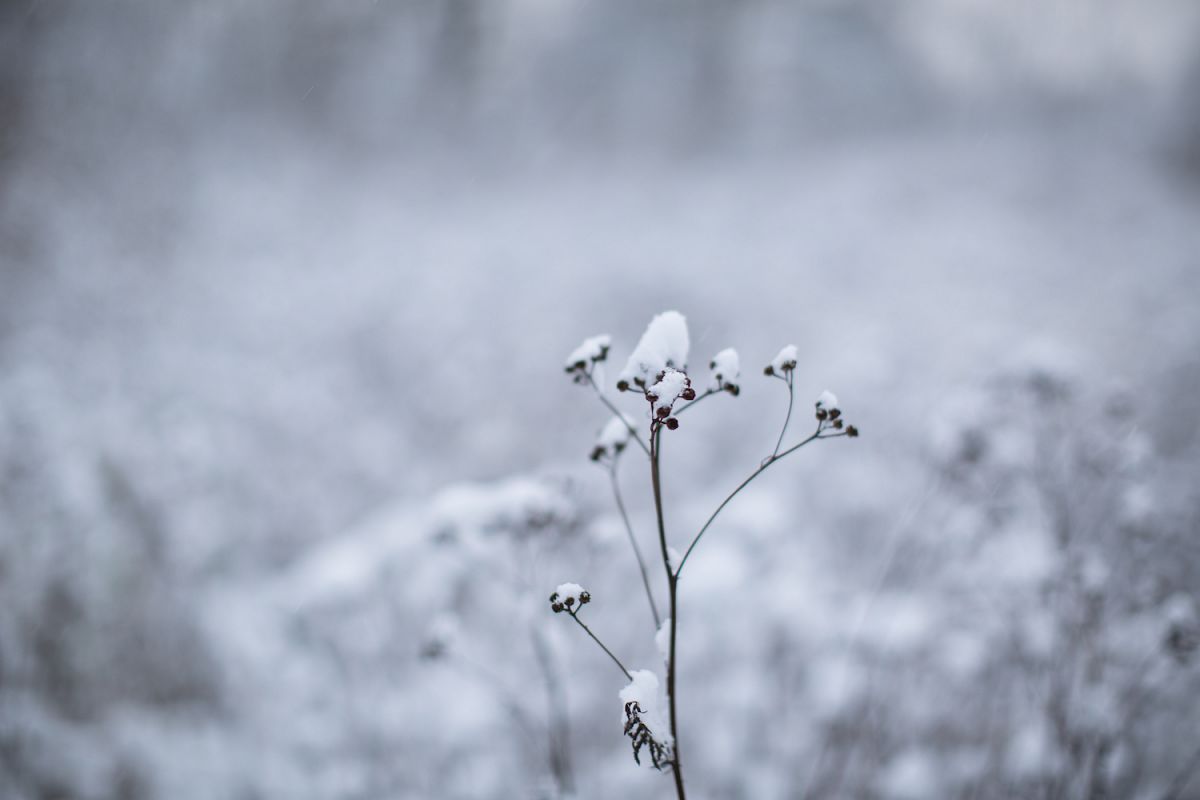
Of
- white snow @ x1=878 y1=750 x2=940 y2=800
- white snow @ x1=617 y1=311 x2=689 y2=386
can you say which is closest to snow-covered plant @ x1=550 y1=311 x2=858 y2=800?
white snow @ x1=617 y1=311 x2=689 y2=386

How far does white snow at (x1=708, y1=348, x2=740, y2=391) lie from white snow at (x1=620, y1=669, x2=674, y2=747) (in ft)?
1.89

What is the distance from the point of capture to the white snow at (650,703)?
0.89 m

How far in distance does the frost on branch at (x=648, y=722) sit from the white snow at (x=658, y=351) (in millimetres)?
555

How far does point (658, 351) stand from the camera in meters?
1.04

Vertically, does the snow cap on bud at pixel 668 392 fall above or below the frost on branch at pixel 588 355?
below

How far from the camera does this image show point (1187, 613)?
1.83 metres

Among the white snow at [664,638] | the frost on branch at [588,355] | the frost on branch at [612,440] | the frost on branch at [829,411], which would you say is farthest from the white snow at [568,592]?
the frost on branch at [829,411]

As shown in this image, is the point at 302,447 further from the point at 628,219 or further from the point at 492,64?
the point at 492,64

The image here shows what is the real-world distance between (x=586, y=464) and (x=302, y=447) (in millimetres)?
3354

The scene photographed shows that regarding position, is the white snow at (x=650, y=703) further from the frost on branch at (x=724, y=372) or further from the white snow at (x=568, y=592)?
the frost on branch at (x=724, y=372)

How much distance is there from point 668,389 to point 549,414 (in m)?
5.92

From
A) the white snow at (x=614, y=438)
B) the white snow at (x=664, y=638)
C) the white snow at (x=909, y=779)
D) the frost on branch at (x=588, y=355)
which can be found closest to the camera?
the white snow at (x=664, y=638)

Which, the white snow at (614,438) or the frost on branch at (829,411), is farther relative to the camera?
the white snow at (614,438)

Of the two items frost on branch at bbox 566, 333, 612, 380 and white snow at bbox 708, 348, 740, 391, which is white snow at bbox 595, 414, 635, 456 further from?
white snow at bbox 708, 348, 740, 391
